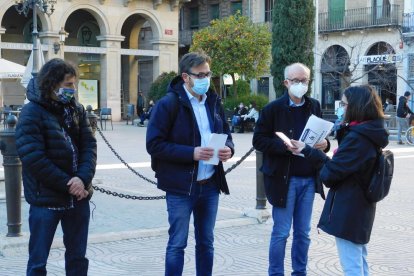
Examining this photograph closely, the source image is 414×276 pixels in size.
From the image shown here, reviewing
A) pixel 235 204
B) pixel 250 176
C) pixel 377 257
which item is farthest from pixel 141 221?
pixel 250 176

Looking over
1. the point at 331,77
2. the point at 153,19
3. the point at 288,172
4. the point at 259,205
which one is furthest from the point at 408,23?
the point at 288,172

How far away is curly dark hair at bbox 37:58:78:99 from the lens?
4352mm

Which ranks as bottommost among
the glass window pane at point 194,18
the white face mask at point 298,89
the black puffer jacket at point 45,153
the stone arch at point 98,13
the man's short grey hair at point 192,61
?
the black puffer jacket at point 45,153

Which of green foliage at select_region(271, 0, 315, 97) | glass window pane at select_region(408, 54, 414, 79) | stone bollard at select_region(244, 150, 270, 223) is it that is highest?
green foliage at select_region(271, 0, 315, 97)

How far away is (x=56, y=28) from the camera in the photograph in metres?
32.8

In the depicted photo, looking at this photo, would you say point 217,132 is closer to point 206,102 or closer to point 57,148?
point 206,102

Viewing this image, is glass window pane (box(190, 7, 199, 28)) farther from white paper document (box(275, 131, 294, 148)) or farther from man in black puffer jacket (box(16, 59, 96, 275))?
man in black puffer jacket (box(16, 59, 96, 275))

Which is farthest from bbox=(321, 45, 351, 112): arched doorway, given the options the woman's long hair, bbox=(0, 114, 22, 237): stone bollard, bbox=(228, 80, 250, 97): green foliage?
the woman's long hair

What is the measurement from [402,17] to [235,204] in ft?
94.2

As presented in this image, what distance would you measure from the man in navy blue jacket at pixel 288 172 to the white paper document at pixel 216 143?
0.70 m

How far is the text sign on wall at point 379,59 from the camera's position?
35.4 m

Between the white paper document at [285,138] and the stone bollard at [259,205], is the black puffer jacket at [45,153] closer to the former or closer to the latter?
the white paper document at [285,138]

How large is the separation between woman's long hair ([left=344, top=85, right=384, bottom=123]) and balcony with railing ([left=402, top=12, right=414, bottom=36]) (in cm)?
3211

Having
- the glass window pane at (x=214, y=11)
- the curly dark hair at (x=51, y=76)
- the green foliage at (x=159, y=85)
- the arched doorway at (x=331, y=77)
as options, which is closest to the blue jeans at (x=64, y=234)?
the curly dark hair at (x=51, y=76)
